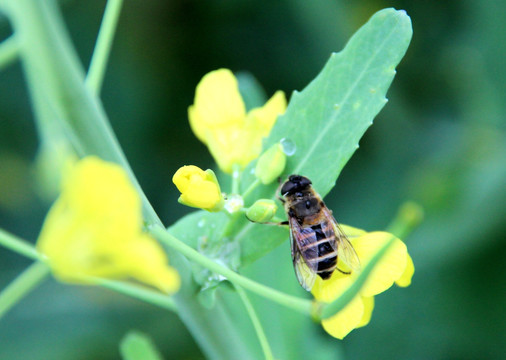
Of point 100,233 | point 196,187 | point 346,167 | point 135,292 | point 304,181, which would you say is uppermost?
point 100,233

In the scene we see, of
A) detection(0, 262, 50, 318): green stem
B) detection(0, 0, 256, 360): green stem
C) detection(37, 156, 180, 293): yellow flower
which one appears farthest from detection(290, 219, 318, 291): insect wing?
detection(37, 156, 180, 293): yellow flower

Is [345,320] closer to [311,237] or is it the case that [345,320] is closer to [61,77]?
[311,237]

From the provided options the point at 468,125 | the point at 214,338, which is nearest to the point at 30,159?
the point at 214,338

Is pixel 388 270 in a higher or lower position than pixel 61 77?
lower

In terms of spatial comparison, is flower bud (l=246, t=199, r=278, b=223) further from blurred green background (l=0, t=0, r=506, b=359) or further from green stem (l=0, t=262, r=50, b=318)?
blurred green background (l=0, t=0, r=506, b=359)

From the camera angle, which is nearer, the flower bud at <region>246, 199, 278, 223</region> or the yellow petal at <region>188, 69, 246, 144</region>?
the flower bud at <region>246, 199, 278, 223</region>

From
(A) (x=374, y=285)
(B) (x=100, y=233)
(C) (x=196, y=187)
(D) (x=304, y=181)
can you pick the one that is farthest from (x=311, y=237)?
(B) (x=100, y=233)

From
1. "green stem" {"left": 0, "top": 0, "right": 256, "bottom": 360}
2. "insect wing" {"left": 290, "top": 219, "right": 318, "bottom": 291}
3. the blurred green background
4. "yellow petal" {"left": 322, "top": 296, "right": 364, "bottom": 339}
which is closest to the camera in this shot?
"green stem" {"left": 0, "top": 0, "right": 256, "bottom": 360}

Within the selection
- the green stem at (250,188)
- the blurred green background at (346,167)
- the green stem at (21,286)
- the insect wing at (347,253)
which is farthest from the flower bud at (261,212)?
the blurred green background at (346,167)
